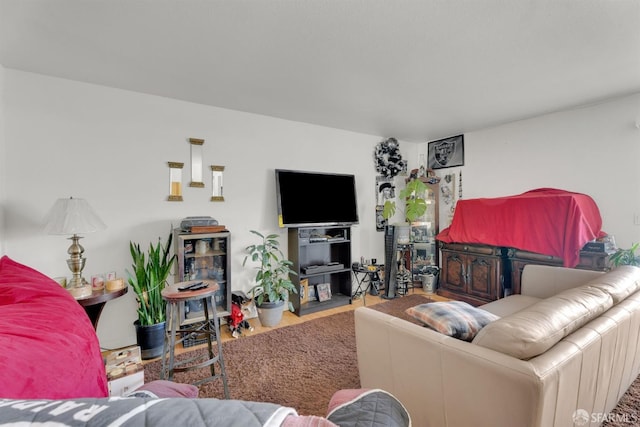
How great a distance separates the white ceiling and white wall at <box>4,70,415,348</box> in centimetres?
23

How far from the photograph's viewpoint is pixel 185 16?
1665mm

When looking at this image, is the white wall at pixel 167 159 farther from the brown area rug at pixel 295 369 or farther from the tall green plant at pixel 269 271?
the brown area rug at pixel 295 369

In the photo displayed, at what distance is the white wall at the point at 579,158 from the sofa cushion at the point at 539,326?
2.52 metres

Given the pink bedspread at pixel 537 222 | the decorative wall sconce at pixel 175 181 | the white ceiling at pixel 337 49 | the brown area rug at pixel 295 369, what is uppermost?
the white ceiling at pixel 337 49

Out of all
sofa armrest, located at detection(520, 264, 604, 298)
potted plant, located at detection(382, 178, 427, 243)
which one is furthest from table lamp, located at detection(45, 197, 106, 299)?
sofa armrest, located at detection(520, 264, 604, 298)

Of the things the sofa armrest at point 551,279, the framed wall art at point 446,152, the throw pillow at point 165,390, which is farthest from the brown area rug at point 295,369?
the framed wall art at point 446,152

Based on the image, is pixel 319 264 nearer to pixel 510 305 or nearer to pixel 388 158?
pixel 388 158

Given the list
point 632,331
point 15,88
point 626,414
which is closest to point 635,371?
point 626,414

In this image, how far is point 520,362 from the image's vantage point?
92 centimetres

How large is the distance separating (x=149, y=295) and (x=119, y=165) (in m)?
1.26

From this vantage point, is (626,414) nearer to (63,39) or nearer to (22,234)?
(63,39)

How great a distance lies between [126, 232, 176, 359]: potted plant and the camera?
245cm

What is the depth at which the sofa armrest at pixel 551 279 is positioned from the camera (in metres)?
2.26

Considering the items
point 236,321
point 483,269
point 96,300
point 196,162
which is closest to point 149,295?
point 96,300
